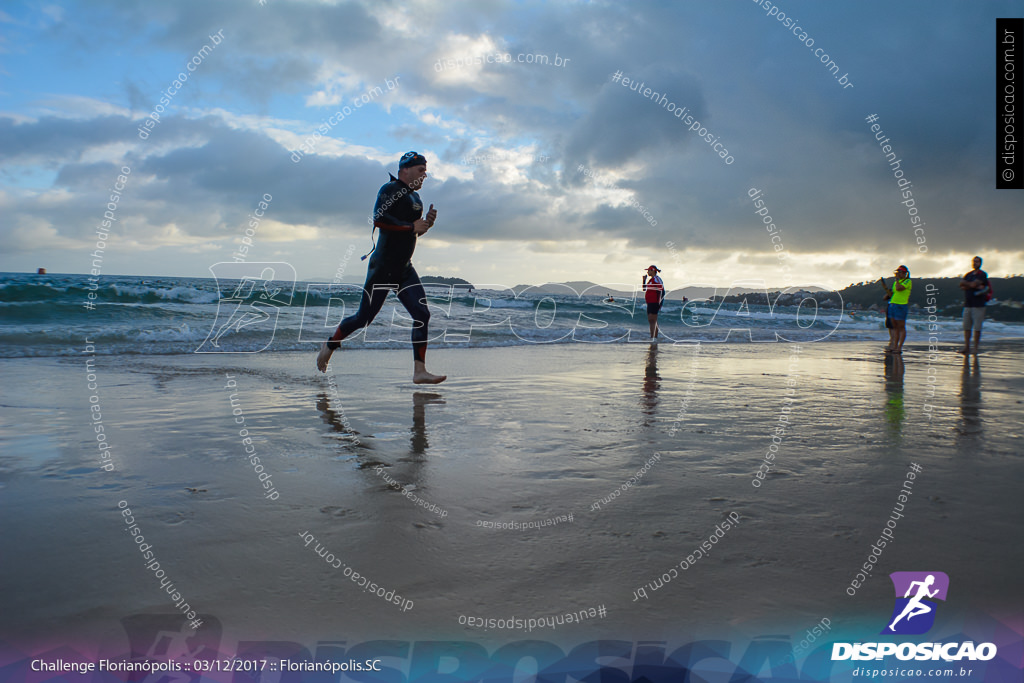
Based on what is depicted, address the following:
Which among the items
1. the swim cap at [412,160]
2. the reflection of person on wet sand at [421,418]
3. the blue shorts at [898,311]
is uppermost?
the swim cap at [412,160]

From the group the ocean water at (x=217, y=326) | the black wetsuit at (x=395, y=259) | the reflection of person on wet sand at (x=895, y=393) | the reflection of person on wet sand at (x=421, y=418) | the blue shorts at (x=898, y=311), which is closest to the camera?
the reflection of person on wet sand at (x=421, y=418)

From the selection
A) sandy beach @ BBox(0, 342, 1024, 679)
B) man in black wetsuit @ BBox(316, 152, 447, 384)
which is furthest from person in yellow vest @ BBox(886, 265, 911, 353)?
man in black wetsuit @ BBox(316, 152, 447, 384)

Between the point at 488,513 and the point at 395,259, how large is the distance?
3.58 metres

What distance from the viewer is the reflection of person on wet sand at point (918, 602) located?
1.63 meters

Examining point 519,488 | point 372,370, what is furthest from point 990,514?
point 372,370

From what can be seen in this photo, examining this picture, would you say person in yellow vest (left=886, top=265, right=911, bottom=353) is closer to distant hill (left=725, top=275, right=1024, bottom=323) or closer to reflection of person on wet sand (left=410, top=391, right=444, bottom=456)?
reflection of person on wet sand (left=410, top=391, right=444, bottom=456)

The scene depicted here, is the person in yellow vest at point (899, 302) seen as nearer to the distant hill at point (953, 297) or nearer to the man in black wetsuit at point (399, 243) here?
the man in black wetsuit at point (399, 243)

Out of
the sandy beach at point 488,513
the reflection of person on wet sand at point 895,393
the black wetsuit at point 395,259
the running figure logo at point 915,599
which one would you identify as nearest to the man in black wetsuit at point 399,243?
the black wetsuit at point 395,259

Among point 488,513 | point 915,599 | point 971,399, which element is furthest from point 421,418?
point 971,399

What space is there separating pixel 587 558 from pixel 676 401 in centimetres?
347

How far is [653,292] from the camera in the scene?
1373cm

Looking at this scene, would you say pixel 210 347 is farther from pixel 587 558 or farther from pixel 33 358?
pixel 587 558

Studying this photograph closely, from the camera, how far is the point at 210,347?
9.49 m

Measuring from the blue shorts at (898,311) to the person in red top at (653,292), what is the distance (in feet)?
14.8
